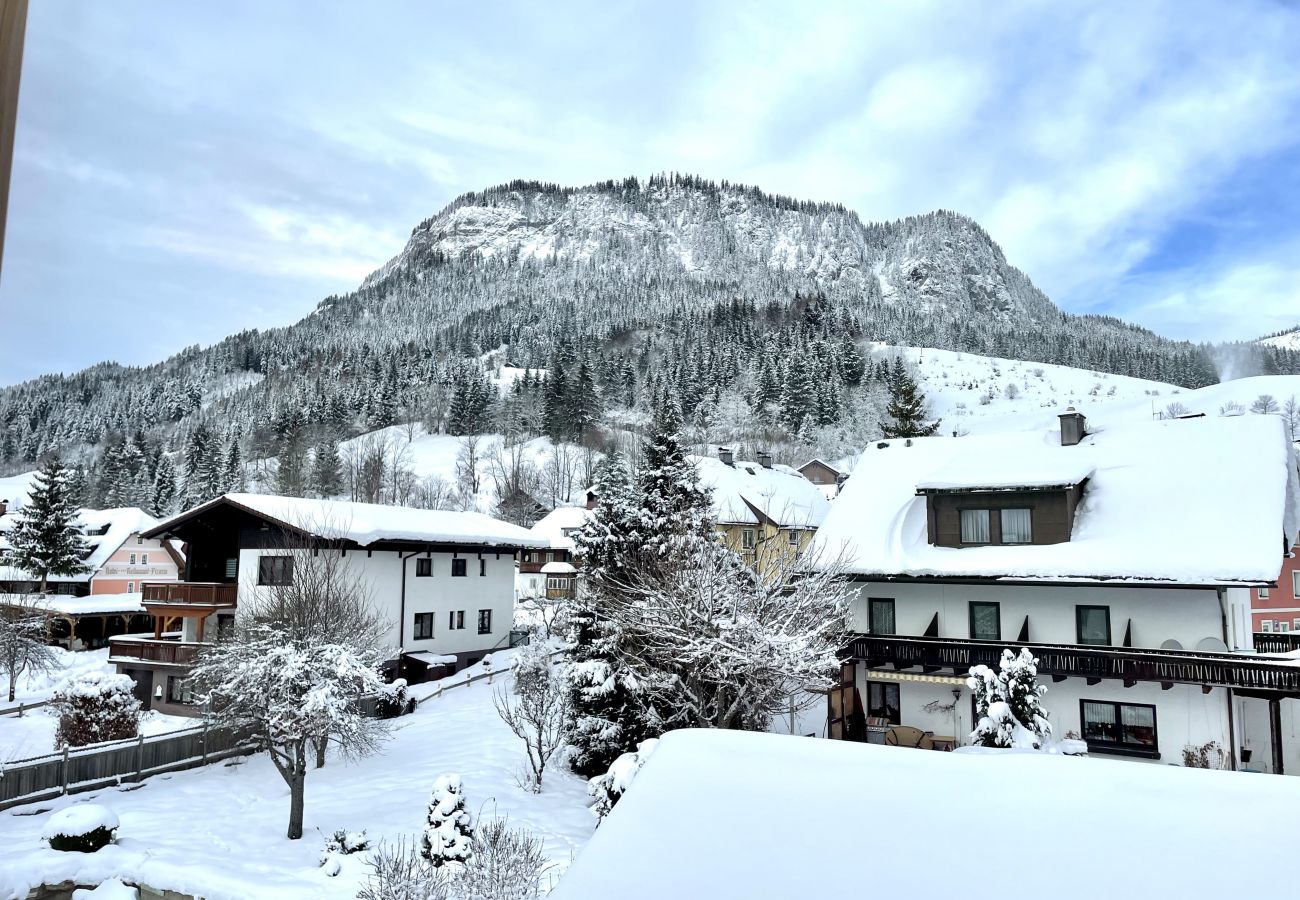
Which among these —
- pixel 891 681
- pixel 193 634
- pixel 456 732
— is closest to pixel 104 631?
pixel 193 634

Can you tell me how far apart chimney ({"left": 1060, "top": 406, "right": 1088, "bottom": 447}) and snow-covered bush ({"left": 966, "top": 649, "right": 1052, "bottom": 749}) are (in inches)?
509

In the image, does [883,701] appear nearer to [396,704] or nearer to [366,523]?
[396,704]

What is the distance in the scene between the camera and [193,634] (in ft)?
110

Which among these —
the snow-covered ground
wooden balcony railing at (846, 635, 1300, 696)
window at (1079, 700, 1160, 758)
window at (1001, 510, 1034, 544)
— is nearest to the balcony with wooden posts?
the snow-covered ground

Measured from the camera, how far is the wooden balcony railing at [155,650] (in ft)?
98.2

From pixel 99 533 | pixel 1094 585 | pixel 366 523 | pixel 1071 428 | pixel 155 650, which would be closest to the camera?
pixel 1094 585

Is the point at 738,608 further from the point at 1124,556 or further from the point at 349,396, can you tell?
the point at 349,396

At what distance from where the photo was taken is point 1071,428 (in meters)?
28.0

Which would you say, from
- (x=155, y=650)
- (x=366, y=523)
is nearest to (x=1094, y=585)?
(x=366, y=523)

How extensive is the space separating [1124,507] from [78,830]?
27.4 metres


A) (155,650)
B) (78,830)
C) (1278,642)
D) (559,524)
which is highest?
(559,524)

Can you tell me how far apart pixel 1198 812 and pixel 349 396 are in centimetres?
13826

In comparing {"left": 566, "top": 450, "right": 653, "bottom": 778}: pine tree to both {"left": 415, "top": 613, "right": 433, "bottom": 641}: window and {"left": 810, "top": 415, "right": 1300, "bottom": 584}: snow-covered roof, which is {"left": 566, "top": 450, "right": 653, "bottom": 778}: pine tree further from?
{"left": 415, "top": 613, "right": 433, "bottom": 641}: window

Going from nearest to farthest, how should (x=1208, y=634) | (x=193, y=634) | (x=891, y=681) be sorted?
(x=1208, y=634), (x=891, y=681), (x=193, y=634)
